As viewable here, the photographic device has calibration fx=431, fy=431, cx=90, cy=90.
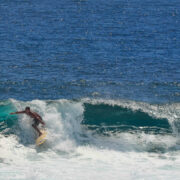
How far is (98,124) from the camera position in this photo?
1136 inches

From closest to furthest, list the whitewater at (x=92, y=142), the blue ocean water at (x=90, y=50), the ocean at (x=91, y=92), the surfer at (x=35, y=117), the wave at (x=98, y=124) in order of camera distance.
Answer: the whitewater at (x=92, y=142) < the ocean at (x=91, y=92) < the surfer at (x=35, y=117) < the wave at (x=98, y=124) < the blue ocean water at (x=90, y=50)

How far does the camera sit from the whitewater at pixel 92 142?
23.2m

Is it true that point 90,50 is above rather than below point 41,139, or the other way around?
above

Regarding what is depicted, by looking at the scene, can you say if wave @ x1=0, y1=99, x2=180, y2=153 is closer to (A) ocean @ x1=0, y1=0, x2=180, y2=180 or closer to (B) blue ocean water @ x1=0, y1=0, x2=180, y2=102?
(A) ocean @ x1=0, y1=0, x2=180, y2=180

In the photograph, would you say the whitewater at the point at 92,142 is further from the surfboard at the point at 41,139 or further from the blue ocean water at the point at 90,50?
the blue ocean water at the point at 90,50

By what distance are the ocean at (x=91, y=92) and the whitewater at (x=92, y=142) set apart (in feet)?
0.19

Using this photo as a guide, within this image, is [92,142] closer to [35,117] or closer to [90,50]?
[35,117]

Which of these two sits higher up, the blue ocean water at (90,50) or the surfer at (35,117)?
the blue ocean water at (90,50)

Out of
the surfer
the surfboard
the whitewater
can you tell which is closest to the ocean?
the whitewater

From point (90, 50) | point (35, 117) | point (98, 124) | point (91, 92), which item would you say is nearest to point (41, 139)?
point (35, 117)

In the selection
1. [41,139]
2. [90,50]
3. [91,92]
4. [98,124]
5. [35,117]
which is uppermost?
[90,50]

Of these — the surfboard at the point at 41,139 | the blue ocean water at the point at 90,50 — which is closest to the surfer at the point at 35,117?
the surfboard at the point at 41,139

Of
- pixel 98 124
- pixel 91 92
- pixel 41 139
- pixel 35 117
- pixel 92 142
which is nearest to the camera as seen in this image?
pixel 41 139

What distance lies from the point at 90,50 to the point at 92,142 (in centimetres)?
1988
